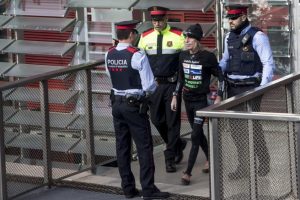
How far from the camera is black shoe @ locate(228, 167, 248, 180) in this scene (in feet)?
25.2

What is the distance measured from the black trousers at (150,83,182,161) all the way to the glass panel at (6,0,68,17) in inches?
141

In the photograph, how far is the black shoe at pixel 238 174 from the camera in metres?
7.68

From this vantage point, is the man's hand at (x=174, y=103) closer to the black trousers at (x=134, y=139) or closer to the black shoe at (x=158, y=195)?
the black trousers at (x=134, y=139)

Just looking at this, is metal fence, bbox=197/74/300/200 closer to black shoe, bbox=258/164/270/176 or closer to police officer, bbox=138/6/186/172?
black shoe, bbox=258/164/270/176

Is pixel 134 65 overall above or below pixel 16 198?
above

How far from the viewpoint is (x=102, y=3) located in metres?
13.0

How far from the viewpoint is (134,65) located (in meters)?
9.30

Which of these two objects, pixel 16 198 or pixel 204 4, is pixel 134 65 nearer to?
pixel 16 198

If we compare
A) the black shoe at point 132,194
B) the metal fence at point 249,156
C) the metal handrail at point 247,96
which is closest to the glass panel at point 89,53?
the black shoe at point 132,194

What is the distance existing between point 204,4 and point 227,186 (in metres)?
4.72

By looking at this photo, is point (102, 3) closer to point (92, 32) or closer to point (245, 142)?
point (92, 32)

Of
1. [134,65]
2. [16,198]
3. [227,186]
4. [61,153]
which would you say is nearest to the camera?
[227,186]

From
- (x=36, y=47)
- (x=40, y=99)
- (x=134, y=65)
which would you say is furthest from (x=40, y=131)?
(x=36, y=47)

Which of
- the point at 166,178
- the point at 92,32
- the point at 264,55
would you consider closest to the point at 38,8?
the point at 92,32
